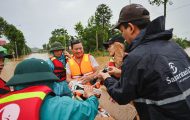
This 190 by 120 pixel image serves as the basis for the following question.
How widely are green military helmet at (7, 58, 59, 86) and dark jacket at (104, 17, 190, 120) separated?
25.8 inches

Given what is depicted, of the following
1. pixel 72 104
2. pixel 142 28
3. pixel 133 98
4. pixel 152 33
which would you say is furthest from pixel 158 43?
pixel 72 104

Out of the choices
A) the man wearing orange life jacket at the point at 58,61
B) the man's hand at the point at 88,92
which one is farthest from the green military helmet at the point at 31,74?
the man wearing orange life jacket at the point at 58,61

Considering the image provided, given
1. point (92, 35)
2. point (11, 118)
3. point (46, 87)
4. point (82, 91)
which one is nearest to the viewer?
point (11, 118)

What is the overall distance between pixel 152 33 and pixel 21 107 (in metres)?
1.28

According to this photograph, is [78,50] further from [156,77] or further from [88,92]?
[156,77]

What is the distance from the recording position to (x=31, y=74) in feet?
7.91

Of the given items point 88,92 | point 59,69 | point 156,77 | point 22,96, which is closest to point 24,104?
point 22,96

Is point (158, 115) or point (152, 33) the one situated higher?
point (152, 33)

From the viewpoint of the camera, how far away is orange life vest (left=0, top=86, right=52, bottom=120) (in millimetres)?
2146

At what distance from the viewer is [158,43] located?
2.53m

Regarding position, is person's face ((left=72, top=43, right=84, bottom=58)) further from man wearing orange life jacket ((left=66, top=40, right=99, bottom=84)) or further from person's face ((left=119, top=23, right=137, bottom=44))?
person's face ((left=119, top=23, right=137, bottom=44))

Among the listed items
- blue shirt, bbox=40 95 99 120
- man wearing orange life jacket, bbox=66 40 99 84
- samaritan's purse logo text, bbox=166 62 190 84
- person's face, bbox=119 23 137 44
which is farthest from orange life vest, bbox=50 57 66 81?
samaritan's purse logo text, bbox=166 62 190 84

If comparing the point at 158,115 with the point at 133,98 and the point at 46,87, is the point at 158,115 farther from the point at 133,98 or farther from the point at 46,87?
the point at 46,87

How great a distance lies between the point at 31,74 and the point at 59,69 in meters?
4.40
